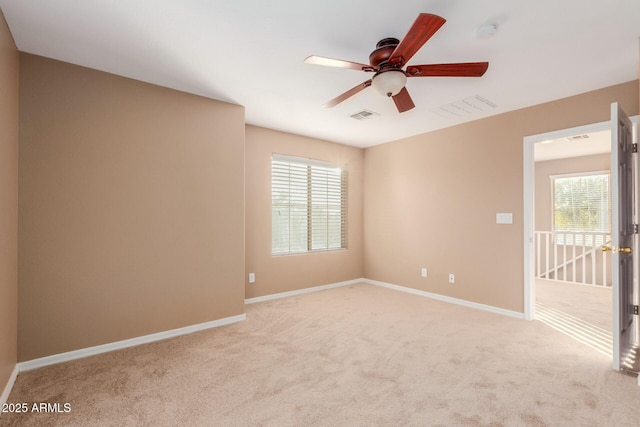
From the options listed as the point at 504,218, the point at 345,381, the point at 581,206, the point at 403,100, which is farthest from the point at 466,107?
the point at 581,206

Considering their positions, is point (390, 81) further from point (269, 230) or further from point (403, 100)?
point (269, 230)

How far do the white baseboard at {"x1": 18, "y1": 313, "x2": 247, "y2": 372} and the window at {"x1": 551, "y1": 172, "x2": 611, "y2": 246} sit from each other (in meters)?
6.19

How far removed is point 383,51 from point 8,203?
2.77 metres

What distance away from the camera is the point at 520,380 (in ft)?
7.39

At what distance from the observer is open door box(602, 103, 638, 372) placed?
2.31 metres

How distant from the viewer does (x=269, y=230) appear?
14.7ft

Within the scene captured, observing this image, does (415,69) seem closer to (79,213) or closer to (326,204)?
(79,213)

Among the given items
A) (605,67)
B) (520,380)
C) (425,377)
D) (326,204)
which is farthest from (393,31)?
(326,204)

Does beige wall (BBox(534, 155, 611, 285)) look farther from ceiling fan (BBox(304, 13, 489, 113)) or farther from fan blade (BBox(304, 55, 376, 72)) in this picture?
fan blade (BBox(304, 55, 376, 72))

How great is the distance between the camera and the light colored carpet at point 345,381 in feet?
6.10

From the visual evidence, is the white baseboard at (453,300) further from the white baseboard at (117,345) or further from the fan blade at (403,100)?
the fan blade at (403,100)

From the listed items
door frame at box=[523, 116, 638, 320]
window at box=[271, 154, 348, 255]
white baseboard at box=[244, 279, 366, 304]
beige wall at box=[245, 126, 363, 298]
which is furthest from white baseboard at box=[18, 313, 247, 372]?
door frame at box=[523, 116, 638, 320]

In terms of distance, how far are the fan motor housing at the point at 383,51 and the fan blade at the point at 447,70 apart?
17 centimetres

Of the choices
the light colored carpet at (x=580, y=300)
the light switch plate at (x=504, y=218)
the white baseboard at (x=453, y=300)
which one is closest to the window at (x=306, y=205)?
the white baseboard at (x=453, y=300)
